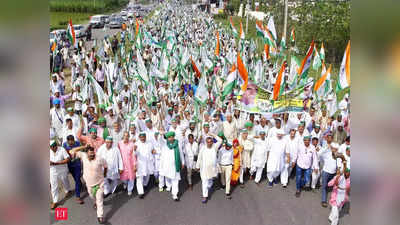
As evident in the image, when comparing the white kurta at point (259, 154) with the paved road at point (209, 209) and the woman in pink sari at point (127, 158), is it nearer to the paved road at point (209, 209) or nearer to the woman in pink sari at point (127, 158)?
the paved road at point (209, 209)

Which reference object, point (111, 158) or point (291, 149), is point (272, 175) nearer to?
point (291, 149)

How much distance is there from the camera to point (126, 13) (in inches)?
973

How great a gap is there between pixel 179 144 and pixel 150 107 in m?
2.13

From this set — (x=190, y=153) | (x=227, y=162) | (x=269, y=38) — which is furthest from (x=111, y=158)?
(x=269, y=38)

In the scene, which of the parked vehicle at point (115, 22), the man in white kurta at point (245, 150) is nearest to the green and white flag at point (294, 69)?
the man in white kurta at point (245, 150)

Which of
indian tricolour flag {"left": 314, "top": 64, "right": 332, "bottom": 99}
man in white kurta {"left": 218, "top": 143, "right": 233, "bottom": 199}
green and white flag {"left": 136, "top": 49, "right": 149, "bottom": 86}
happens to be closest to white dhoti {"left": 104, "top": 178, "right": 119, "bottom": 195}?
man in white kurta {"left": 218, "top": 143, "right": 233, "bottom": 199}

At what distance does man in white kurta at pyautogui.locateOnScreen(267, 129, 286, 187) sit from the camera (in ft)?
19.6

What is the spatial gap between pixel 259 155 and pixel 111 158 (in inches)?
104

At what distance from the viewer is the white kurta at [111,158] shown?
17.4 ft

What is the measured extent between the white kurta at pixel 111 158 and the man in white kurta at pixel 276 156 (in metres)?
2.65

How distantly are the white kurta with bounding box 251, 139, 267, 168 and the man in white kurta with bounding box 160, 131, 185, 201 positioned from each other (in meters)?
1.51

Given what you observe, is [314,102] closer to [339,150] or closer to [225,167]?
[339,150]
